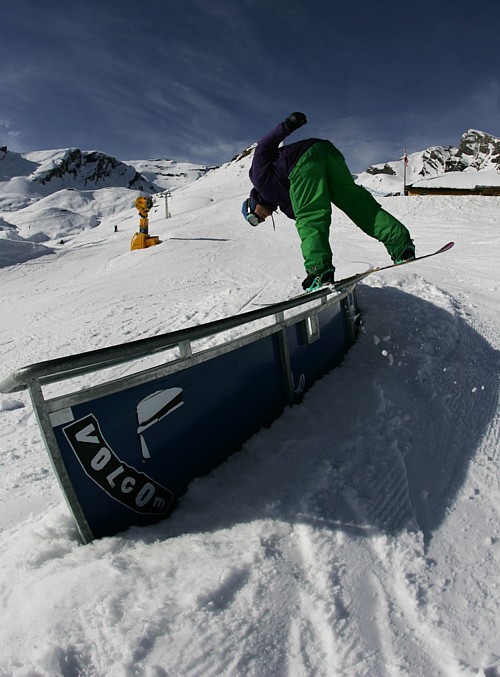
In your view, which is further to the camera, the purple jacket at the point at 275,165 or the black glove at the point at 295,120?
the purple jacket at the point at 275,165

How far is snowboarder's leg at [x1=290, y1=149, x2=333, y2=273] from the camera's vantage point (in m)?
3.08

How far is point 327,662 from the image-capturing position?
4.10 ft

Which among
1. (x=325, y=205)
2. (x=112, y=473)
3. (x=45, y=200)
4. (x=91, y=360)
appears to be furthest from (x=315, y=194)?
(x=45, y=200)

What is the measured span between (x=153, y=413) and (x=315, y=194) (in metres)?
2.24

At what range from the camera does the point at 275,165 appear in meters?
3.40

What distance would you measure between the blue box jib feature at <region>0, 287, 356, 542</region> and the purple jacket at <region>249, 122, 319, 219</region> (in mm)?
1350

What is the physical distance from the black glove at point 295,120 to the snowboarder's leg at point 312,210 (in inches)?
9.6

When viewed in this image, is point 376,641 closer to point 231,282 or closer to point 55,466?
point 55,466

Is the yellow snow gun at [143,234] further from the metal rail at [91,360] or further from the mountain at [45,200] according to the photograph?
the metal rail at [91,360]

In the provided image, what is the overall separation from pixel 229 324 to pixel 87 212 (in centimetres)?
11064

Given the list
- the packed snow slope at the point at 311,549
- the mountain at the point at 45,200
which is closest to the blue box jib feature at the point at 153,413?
the packed snow slope at the point at 311,549

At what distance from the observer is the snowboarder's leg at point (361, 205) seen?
3.32 m

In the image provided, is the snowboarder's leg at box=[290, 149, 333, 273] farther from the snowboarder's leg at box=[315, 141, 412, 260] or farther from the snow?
the snow

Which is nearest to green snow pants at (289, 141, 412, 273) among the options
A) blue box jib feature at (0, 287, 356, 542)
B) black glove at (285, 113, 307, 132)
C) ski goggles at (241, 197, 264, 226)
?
black glove at (285, 113, 307, 132)
